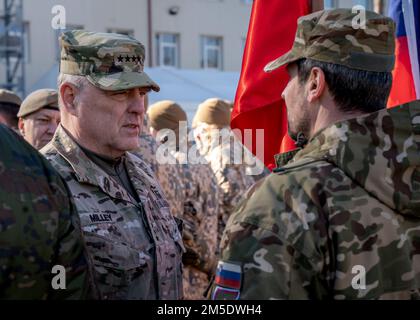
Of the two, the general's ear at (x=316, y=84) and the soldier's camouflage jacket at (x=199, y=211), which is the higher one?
the general's ear at (x=316, y=84)

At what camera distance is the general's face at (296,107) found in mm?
2365

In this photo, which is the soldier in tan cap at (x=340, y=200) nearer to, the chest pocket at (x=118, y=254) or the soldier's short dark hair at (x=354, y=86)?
the soldier's short dark hair at (x=354, y=86)

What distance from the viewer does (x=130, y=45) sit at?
9.53 ft

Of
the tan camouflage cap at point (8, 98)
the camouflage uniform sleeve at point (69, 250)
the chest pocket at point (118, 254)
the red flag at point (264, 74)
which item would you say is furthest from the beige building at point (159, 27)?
the camouflage uniform sleeve at point (69, 250)

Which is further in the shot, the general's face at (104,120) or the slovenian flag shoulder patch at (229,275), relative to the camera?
the general's face at (104,120)

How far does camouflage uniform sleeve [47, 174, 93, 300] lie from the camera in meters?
2.10

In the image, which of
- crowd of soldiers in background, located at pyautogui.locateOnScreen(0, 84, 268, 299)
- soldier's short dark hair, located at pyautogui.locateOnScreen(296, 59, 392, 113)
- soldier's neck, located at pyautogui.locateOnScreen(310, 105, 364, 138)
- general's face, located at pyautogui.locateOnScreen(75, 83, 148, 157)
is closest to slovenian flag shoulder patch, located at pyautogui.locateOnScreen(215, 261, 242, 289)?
soldier's neck, located at pyautogui.locateOnScreen(310, 105, 364, 138)

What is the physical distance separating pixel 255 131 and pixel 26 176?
2118mm

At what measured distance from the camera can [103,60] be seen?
2834 mm

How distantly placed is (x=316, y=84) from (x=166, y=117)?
12.6ft

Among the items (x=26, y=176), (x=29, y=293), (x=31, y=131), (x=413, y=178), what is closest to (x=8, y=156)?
(x=26, y=176)

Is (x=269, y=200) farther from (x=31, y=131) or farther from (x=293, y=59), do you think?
(x=31, y=131)

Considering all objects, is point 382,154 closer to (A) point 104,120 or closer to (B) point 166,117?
(A) point 104,120

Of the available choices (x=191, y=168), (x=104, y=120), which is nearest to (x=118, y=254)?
(x=104, y=120)
